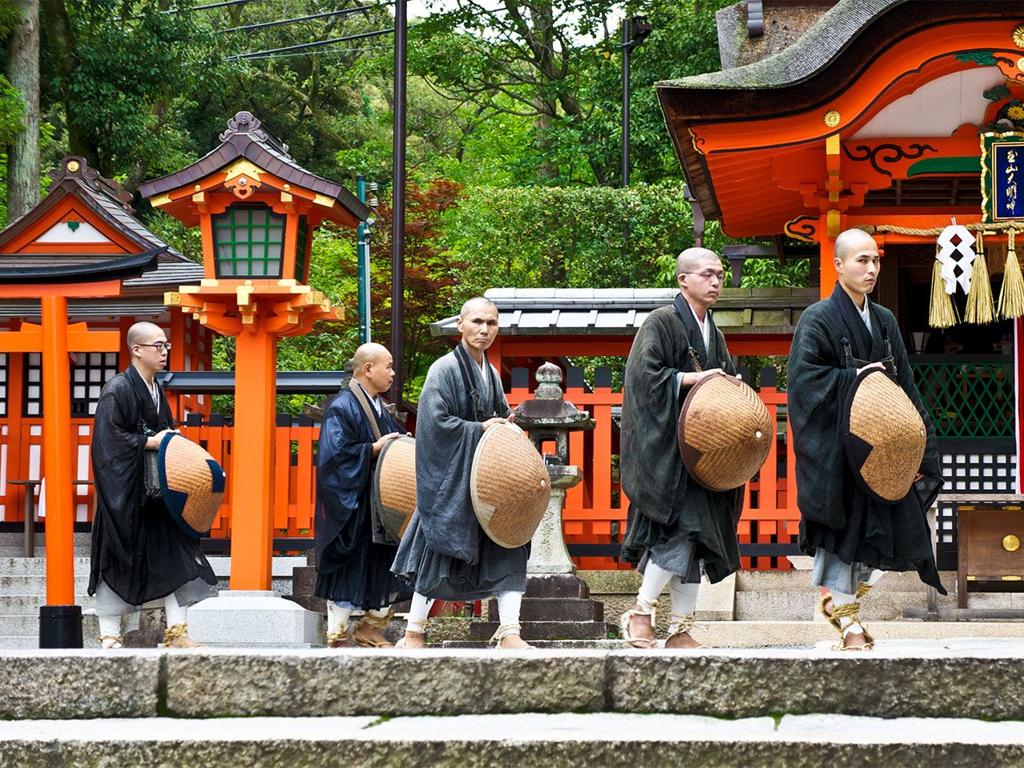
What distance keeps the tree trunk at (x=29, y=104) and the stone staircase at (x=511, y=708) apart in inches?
707

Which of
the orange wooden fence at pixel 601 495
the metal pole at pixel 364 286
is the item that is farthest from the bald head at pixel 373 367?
the metal pole at pixel 364 286

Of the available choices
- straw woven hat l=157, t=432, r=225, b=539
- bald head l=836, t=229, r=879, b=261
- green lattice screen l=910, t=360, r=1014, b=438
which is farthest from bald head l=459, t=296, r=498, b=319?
green lattice screen l=910, t=360, r=1014, b=438

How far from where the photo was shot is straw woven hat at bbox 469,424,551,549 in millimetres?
7254

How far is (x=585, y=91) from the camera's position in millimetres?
28938

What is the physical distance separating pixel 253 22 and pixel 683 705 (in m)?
35.5

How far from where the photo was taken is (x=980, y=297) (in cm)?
1088

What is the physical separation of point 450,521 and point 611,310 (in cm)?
597

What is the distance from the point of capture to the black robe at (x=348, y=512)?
377 inches

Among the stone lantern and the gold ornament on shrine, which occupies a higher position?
the gold ornament on shrine

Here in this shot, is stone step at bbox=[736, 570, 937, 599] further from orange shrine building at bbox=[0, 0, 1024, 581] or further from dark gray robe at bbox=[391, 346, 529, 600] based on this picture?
dark gray robe at bbox=[391, 346, 529, 600]

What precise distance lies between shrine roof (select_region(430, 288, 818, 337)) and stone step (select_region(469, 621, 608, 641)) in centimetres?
338

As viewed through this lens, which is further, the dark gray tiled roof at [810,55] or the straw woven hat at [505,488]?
the dark gray tiled roof at [810,55]

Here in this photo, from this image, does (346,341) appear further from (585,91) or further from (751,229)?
(751,229)

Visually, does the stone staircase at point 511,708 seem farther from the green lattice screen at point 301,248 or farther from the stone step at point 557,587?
the green lattice screen at point 301,248
